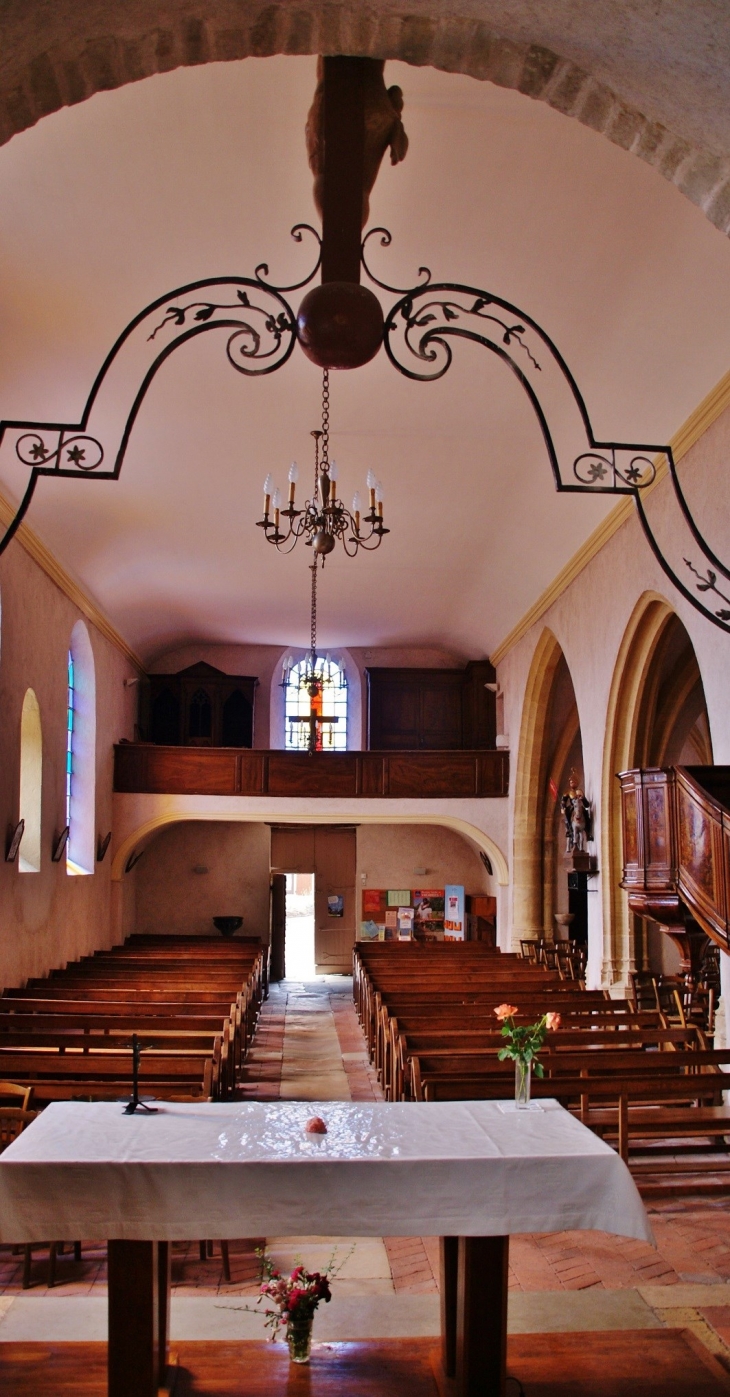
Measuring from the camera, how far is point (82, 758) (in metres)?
15.4

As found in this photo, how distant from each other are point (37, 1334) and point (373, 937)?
16399 millimetres

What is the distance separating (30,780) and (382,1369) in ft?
30.7

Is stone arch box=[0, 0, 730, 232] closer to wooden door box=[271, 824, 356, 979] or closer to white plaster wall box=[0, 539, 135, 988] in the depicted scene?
white plaster wall box=[0, 539, 135, 988]

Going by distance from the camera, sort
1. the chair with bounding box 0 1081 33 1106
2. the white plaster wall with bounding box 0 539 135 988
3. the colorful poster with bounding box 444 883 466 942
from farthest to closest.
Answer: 1. the colorful poster with bounding box 444 883 466 942
2. the white plaster wall with bounding box 0 539 135 988
3. the chair with bounding box 0 1081 33 1106

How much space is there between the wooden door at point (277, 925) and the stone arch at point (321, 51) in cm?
1918

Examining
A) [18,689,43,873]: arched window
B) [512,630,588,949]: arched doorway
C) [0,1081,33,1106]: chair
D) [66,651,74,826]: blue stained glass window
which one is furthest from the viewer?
[512,630,588,949]: arched doorway

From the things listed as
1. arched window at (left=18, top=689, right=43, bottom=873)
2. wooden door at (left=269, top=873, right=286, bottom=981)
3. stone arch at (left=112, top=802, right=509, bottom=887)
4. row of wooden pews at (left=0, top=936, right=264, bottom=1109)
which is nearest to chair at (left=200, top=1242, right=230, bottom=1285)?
row of wooden pews at (left=0, top=936, right=264, bottom=1109)

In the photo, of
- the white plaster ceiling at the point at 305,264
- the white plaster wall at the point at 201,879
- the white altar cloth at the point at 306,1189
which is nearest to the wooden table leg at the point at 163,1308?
the white altar cloth at the point at 306,1189

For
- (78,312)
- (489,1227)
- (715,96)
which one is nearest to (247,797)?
(78,312)

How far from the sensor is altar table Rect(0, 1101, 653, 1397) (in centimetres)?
374

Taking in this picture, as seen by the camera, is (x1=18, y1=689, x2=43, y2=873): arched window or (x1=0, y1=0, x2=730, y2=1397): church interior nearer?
(x1=0, y1=0, x2=730, y2=1397): church interior

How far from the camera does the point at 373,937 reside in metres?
20.7

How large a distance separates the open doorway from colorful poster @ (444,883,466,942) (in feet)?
10.1

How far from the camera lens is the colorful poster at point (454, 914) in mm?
19953
